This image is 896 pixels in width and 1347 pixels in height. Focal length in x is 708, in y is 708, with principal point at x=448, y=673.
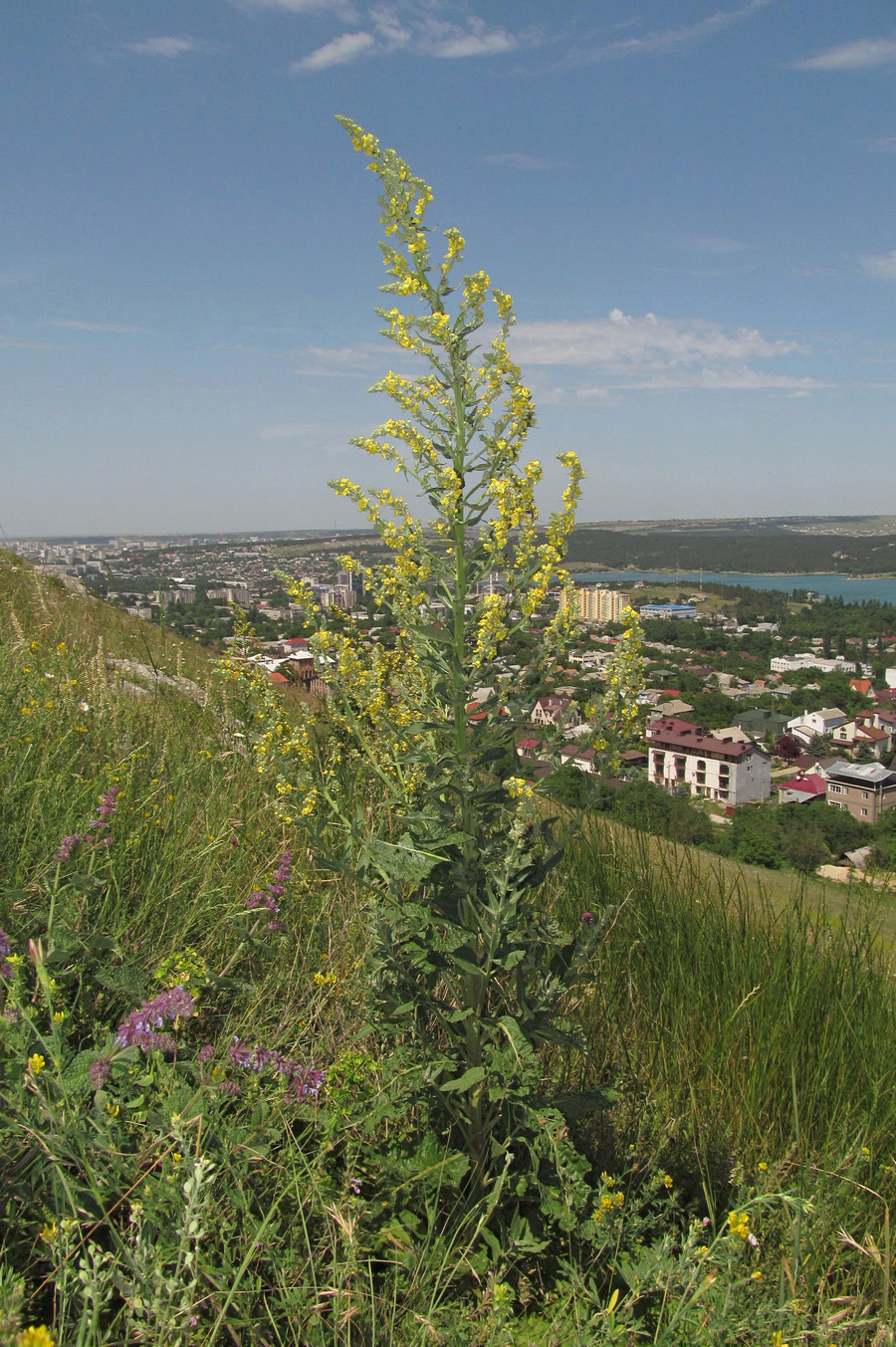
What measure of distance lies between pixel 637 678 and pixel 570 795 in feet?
2.35

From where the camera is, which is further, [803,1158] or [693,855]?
[693,855]

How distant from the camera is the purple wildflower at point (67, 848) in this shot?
8.30ft

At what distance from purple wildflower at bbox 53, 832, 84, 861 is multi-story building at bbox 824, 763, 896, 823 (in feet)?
38.4

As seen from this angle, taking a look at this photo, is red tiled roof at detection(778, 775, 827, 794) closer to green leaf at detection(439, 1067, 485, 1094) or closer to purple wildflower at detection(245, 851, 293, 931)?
purple wildflower at detection(245, 851, 293, 931)

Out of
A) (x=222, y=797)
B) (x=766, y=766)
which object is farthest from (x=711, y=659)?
(x=222, y=797)

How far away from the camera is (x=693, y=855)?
4.51 m

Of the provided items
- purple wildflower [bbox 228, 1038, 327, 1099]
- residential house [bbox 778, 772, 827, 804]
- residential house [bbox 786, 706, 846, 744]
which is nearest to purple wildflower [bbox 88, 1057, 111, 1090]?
purple wildflower [bbox 228, 1038, 327, 1099]

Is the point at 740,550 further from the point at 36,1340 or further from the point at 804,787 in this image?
the point at 36,1340

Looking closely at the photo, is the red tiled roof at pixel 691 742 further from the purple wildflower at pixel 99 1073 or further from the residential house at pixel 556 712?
the purple wildflower at pixel 99 1073

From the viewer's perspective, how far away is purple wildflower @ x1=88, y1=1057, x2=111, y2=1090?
5.88ft

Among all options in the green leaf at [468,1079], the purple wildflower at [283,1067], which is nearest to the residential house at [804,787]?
the purple wildflower at [283,1067]

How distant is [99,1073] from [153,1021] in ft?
0.88

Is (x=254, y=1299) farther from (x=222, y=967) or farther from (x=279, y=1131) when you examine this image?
(x=222, y=967)

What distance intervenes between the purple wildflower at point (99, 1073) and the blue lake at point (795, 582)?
2657 inches
